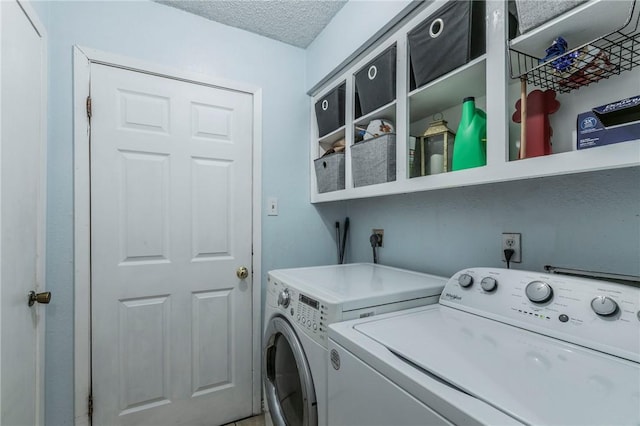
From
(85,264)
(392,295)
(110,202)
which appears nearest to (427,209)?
(392,295)

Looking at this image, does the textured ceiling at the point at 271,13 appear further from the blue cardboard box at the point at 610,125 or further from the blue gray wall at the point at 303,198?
the blue cardboard box at the point at 610,125

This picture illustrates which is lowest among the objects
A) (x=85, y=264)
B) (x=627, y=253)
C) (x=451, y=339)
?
(x=451, y=339)

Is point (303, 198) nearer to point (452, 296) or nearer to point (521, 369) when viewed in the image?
point (452, 296)

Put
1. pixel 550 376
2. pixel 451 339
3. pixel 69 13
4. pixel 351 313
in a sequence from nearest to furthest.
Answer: pixel 550 376, pixel 451 339, pixel 351 313, pixel 69 13

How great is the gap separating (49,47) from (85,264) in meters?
1.09

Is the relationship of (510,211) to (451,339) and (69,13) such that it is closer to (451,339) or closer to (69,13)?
(451,339)

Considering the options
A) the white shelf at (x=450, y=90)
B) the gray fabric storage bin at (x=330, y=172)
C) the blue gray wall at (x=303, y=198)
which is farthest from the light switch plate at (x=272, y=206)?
the white shelf at (x=450, y=90)

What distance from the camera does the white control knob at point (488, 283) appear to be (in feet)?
3.35

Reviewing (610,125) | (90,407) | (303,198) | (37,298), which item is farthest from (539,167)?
(90,407)

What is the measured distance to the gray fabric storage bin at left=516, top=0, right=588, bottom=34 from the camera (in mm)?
813

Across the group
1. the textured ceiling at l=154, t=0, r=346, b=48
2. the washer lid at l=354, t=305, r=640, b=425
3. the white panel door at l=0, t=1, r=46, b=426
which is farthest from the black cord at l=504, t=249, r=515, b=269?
the white panel door at l=0, t=1, r=46, b=426

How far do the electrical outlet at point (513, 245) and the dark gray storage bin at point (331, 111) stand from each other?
1.09 m

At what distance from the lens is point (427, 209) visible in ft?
5.25

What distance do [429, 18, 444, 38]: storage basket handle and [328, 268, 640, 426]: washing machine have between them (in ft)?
3.07
